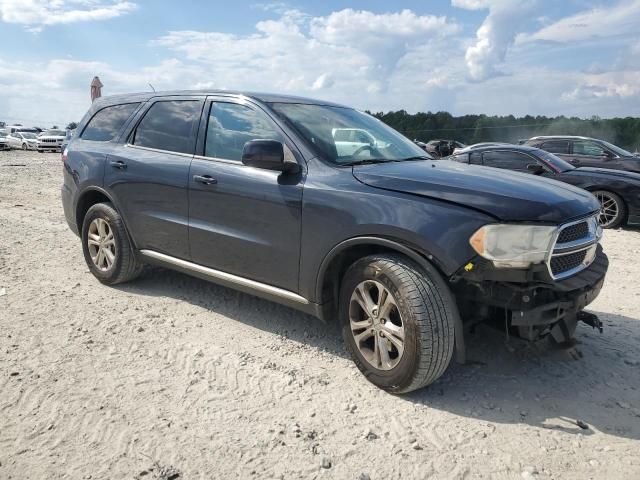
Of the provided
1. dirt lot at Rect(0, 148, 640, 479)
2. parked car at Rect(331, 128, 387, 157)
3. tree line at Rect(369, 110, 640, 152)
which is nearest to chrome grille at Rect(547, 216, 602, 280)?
dirt lot at Rect(0, 148, 640, 479)

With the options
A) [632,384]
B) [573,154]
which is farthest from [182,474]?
[573,154]

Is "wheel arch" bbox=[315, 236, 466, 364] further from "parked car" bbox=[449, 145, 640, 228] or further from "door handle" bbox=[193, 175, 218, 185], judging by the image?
"parked car" bbox=[449, 145, 640, 228]

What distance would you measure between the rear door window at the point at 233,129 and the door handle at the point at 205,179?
18 cm

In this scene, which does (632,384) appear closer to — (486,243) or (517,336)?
(517,336)

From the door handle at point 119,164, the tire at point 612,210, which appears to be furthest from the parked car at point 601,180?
the door handle at point 119,164

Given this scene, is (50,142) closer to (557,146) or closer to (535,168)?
(557,146)

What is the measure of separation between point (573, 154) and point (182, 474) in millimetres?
12397

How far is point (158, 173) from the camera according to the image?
429 centimetres

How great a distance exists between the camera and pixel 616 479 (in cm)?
245

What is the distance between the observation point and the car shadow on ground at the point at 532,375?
2.99m

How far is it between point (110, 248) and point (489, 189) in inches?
140

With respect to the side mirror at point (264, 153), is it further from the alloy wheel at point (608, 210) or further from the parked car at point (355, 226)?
the alloy wheel at point (608, 210)

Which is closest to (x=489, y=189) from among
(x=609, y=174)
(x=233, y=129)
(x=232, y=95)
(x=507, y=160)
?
(x=233, y=129)

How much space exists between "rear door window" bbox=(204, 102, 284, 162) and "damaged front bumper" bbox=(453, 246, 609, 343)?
1677 millimetres
